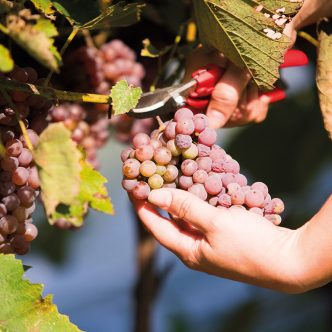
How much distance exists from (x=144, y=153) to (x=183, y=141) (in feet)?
0.15

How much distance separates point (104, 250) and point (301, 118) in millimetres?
1195

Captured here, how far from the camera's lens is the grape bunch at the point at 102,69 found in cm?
111

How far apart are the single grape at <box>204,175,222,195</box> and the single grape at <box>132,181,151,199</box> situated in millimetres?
65

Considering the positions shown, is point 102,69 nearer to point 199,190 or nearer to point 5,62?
point 199,190

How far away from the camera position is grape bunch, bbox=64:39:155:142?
1107 millimetres

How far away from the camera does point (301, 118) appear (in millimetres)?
1929

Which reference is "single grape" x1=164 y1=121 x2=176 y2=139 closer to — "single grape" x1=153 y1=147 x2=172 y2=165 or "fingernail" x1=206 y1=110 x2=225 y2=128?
"single grape" x1=153 y1=147 x2=172 y2=165

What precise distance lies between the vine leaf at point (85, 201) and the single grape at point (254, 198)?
0.18 meters

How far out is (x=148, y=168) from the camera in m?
0.81

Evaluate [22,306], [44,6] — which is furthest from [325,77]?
[22,306]

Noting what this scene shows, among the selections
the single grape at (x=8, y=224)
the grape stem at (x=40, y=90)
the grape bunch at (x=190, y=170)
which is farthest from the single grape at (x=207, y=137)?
the single grape at (x=8, y=224)

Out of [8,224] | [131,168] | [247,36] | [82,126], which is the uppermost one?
[247,36]

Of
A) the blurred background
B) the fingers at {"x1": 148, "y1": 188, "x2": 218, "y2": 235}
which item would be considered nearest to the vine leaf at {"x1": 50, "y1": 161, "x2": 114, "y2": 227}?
the fingers at {"x1": 148, "y1": 188, "x2": 218, "y2": 235}

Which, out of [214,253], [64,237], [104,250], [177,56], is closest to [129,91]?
[214,253]
